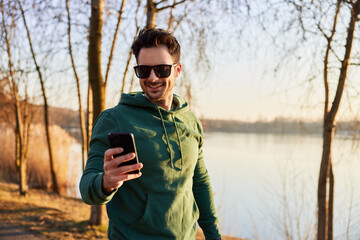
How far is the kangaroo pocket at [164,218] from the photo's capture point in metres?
1.50

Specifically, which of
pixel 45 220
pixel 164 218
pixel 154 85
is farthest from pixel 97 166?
pixel 45 220

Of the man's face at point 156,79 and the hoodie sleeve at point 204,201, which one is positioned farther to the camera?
the hoodie sleeve at point 204,201

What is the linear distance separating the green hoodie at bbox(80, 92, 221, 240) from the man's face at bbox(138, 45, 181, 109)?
0.22ft

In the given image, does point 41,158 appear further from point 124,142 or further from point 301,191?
point 124,142

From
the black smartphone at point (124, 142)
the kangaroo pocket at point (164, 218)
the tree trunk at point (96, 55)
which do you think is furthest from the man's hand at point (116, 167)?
the tree trunk at point (96, 55)

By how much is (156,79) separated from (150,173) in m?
0.52

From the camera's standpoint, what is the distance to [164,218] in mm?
1546

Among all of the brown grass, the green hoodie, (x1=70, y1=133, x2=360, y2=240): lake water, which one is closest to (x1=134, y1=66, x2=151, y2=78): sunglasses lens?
the green hoodie

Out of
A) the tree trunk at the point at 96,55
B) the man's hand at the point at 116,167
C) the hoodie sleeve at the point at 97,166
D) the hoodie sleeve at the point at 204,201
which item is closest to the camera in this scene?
the man's hand at the point at 116,167

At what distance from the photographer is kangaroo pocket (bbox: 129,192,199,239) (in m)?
1.50

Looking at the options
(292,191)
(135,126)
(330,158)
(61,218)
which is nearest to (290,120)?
(330,158)

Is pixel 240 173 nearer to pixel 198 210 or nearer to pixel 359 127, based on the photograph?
pixel 359 127

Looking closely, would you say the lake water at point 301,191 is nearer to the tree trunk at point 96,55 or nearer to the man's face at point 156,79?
the tree trunk at point 96,55

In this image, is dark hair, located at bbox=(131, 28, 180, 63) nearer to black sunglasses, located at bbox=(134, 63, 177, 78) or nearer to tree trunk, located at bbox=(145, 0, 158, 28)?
black sunglasses, located at bbox=(134, 63, 177, 78)
